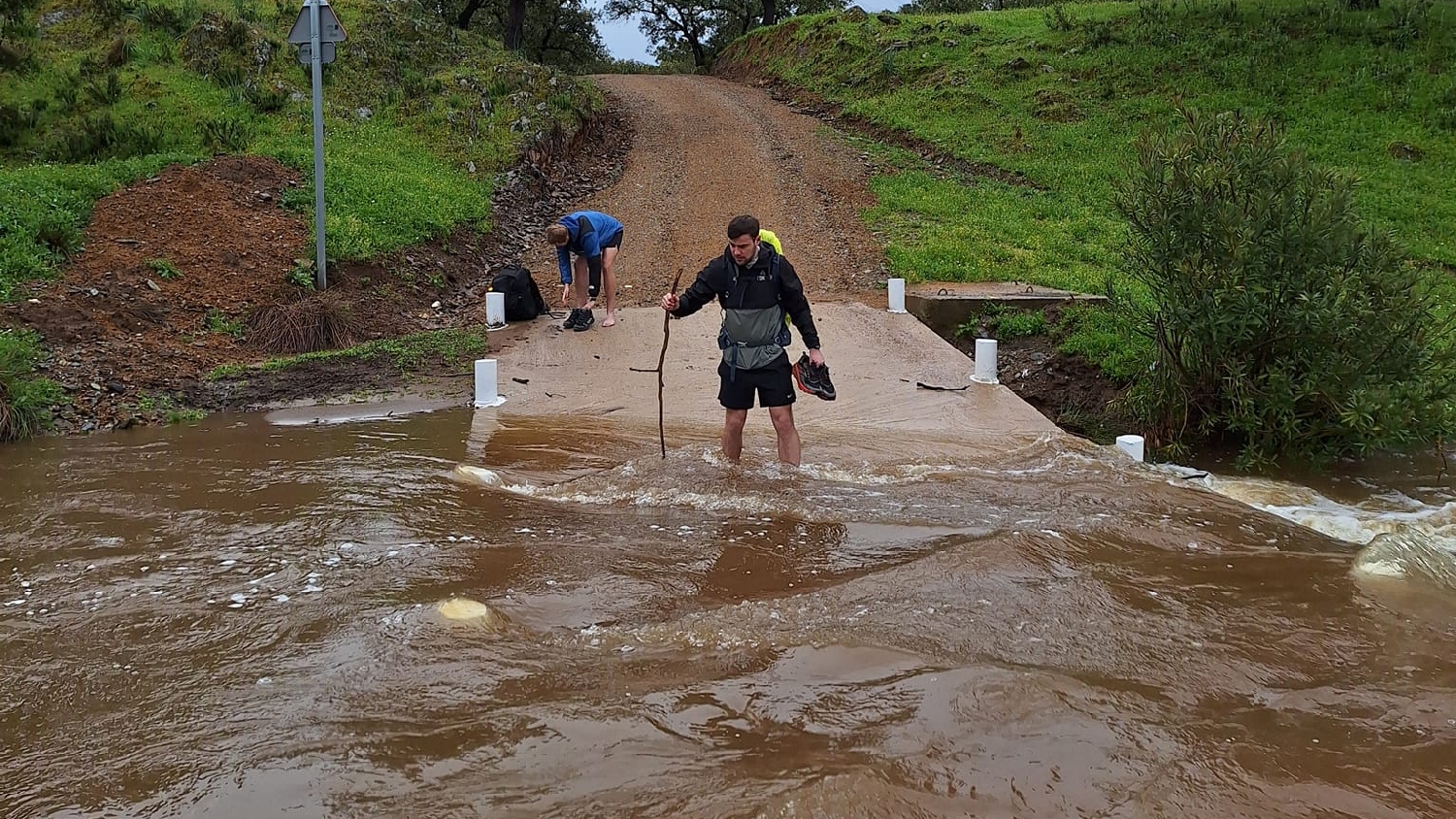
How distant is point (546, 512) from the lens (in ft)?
18.2

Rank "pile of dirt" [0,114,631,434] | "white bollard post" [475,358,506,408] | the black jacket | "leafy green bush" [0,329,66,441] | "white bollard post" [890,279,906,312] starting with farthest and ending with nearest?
"white bollard post" [890,279,906,312], "pile of dirt" [0,114,631,434], "white bollard post" [475,358,506,408], "leafy green bush" [0,329,66,441], the black jacket

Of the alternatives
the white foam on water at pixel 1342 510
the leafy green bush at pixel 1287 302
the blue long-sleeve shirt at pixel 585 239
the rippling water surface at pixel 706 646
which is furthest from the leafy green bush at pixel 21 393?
the leafy green bush at pixel 1287 302

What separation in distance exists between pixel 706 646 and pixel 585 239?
22.2 ft

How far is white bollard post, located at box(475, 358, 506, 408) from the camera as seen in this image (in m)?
7.91

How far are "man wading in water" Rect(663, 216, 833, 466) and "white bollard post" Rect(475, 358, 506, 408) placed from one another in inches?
94.6

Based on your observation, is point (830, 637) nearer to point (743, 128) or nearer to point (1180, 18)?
point (743, 128)

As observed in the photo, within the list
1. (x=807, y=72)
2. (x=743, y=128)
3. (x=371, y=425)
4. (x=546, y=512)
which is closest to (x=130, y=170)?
(x=371, y=425)

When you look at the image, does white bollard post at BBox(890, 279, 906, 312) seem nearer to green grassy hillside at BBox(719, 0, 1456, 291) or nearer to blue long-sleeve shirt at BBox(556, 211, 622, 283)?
green grassy hillside at BBox(719, 0, 1456, 291)

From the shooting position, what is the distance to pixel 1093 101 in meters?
19.8

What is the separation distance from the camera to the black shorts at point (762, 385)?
6.09 meters

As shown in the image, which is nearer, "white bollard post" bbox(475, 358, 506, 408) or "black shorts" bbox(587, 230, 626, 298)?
"white bollard post" bbox(475, 358, 506, 408)

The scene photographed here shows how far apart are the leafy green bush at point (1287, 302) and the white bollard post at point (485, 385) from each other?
17.0 feet

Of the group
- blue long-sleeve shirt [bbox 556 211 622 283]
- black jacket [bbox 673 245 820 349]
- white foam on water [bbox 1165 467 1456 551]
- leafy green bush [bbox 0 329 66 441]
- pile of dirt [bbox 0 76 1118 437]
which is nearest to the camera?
white foam on water [bbox 1165 467 1456 551]

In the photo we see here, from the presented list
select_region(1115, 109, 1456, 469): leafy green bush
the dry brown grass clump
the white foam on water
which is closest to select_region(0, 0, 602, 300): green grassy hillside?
the dry brown grass clump
